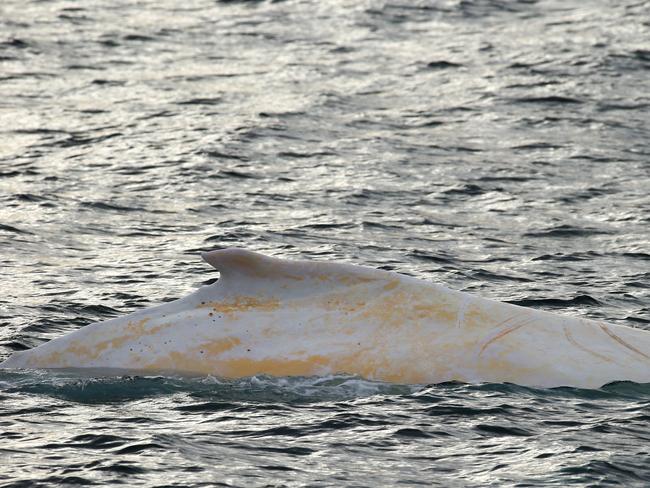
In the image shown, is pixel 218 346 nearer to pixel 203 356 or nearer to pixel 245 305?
pixel 203 356

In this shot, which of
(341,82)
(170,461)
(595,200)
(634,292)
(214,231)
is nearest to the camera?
(170,461)

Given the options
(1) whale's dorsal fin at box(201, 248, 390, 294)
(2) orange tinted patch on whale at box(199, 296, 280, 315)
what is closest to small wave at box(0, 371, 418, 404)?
(2) orange tinted patch on whale at box(199, 296, 280, 315)

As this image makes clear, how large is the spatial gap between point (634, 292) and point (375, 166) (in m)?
6.87

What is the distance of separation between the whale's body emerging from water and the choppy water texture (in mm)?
156

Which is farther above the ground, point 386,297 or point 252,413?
point 386,297

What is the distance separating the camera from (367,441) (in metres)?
11.0

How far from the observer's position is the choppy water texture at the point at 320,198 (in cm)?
1095

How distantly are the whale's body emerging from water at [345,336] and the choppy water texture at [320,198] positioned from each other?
156 millimetres

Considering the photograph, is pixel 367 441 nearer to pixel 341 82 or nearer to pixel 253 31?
pixel 341 82

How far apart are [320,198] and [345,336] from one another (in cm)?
953

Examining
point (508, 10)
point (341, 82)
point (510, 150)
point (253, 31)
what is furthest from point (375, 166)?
point (508, 10)

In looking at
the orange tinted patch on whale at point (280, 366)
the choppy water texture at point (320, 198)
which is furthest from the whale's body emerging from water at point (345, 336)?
the choppy water texture at point (320, 198)

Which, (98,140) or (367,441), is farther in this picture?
(98,140)

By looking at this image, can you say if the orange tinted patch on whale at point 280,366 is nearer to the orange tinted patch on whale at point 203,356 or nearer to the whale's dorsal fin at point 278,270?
the orange tinted patch on whale at point 203,356
